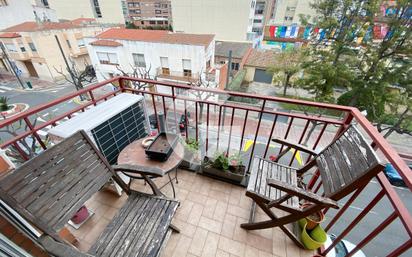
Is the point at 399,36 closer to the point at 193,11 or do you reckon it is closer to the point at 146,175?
the point at 146,175

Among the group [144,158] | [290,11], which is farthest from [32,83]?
[290,11]

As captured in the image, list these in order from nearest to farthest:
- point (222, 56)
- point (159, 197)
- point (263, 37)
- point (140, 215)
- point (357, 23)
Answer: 1. point (140, 215)
2. point (159, 197)
3. point (357, 23)
4. point (222, 56)
5. point (263, 37)

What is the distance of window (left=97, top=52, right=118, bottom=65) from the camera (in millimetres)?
10852

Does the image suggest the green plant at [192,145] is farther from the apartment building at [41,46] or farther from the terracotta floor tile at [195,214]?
the apartment building at [41,46]

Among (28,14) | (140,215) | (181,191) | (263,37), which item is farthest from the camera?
Result: (263,37)

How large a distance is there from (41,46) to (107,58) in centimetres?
627

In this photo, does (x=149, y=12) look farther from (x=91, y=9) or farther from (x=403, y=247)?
(x=403, y=247)

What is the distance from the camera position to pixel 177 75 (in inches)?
404

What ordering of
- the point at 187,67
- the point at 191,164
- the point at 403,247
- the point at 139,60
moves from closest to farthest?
the point at 403,247, the point at 191,164, the point at 187,67, the point at 139,60

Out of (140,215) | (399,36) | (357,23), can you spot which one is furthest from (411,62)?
(140,215)

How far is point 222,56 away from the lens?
13.2 metres

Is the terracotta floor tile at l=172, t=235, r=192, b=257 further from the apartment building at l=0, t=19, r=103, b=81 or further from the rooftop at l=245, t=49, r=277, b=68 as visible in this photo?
the apartment building at l=0, t=19, r=103, b=81

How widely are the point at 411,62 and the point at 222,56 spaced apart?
9826 millimetres

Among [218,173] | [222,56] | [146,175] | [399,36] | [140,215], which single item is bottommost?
[222,56]
